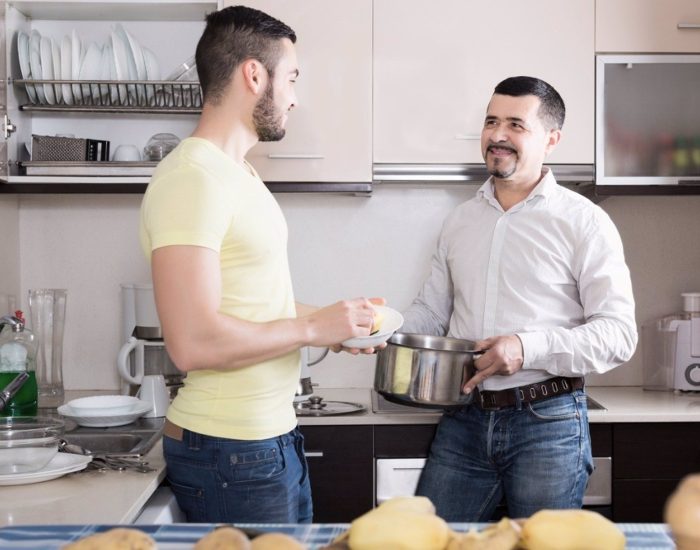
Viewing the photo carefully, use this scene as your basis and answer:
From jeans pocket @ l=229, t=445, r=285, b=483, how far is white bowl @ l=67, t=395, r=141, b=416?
747mm

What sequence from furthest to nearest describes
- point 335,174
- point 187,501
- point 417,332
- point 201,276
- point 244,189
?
point 335,174
point 417,332
point 187,501
point 244,189
point 201,276

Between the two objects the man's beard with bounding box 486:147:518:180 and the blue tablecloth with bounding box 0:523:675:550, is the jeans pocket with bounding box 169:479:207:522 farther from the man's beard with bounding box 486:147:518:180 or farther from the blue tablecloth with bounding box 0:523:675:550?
the man's beard with bounding box 486:147:518:180

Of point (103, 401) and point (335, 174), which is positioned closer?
point (103, 401)

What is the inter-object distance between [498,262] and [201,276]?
3.27 feet

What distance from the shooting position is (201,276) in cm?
Result: 132

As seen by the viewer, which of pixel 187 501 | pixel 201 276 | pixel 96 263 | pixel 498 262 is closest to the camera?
pixel 201 276

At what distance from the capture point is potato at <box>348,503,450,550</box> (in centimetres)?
72

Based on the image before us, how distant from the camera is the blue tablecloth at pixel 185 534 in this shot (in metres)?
0.95

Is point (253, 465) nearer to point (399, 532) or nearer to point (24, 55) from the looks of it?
point (399, 532)

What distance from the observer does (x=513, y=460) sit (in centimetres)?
204

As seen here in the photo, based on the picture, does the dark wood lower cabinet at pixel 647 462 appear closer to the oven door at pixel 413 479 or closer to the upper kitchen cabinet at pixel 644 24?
the oven door at pixel 413 479

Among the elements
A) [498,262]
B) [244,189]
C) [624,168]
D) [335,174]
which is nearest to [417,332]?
[498,262]

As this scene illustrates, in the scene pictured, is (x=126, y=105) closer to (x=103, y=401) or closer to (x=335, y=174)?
(x=335, y=174)

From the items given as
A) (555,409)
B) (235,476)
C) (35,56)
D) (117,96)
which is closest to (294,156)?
(117,96)
